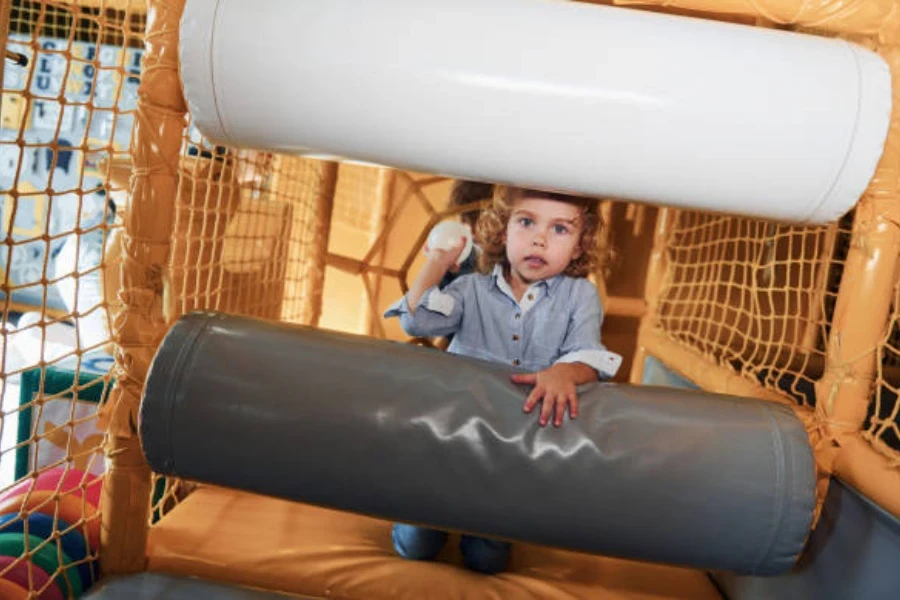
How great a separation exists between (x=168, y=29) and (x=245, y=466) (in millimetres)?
428

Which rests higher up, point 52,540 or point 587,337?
point 587,337

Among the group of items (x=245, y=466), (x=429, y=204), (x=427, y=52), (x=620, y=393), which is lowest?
(x=245, y=466)

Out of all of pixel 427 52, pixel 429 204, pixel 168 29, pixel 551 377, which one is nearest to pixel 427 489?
pixel 551 377

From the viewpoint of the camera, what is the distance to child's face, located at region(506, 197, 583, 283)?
908mm

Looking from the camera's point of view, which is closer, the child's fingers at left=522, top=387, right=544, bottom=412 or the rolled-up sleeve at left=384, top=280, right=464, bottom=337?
the child's fingers at left=522, top=387, right=544, bottom=412

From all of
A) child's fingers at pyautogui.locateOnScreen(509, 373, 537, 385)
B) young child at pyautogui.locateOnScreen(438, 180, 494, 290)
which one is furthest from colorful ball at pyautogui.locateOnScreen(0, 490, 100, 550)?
young child at pyautogui.locateOnScreen(438, 180, 494, 290)

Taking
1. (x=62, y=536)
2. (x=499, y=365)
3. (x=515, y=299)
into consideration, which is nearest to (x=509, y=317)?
(x=515, y=299)

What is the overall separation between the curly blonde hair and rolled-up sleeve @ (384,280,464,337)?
6 cm

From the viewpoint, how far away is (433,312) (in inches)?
36.7

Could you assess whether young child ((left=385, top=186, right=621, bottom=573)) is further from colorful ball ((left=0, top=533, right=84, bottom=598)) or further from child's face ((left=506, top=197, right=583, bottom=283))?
colorful ball ((left=0, top=533, right=84, bottom=598))

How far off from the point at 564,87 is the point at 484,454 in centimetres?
33

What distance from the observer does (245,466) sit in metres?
0.67

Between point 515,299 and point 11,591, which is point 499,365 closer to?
point 515,299

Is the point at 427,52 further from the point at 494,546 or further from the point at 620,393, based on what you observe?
the point at 494,546
